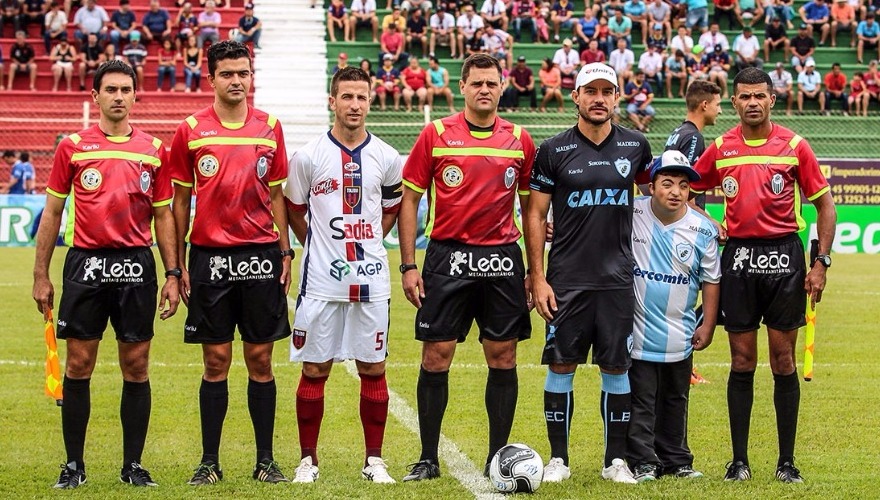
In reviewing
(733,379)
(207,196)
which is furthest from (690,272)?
(207,196)

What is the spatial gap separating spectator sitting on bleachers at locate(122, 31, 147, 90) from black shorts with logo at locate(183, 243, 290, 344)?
73.9ft

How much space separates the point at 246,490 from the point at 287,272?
122cm

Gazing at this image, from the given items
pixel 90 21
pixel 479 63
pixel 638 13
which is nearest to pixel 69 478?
pixel 479 63

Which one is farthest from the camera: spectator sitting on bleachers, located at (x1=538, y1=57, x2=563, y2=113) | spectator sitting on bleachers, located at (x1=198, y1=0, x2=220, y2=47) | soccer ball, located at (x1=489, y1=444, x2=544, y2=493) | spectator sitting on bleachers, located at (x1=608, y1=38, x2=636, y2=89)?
spectator sitting on bleachers, located at (x1=198, y1=0, x2=220, y2=47)

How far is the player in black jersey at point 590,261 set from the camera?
22.1 ft

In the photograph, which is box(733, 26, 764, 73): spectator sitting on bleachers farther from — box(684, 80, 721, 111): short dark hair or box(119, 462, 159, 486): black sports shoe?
box(119, 462, 159, 486): black sports shoe

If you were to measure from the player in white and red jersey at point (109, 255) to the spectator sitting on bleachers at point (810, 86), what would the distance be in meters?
25.1

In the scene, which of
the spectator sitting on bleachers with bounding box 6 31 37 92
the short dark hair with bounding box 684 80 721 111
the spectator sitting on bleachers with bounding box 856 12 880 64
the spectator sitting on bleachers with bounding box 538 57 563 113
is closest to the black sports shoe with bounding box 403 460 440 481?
the short dark hair with bounding box 684 80 721 111

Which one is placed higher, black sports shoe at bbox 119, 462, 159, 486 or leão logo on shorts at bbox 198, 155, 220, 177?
leão logo on shorts at bbox 198, 155, 220, 177

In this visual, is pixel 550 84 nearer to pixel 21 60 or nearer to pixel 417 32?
pixel 417 32

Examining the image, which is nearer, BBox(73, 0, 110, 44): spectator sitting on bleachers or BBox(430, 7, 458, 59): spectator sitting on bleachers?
BBox(73, 0, 110, 44): spectator sitting on bleachers

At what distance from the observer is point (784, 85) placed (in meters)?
29.7

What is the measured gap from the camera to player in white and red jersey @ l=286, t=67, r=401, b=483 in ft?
22.4

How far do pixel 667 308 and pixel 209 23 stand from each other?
24.4 metres
